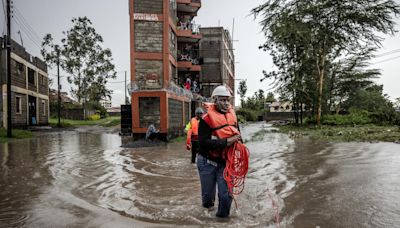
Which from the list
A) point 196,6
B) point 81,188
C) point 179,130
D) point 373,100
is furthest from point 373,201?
point 373,100

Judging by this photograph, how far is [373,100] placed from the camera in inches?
1732

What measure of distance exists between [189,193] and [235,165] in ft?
7.57

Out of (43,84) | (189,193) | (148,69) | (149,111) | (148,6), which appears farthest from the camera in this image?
(43,84)

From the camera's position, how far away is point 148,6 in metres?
24.9

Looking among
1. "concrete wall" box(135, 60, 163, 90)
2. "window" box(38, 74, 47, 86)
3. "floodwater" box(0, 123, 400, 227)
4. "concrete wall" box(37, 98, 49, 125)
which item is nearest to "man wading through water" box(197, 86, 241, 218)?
"floodwater" box(0, 123, 400, 227)

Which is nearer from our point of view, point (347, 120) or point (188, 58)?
point (347, 120)

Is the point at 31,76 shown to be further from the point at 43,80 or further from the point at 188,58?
Answer: the point at 188,58

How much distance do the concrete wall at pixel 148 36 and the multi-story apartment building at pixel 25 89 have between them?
10.7m

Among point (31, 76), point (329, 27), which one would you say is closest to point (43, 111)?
point (31, 76)

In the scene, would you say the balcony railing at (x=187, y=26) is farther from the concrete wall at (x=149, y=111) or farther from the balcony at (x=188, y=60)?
the concrete wall at (x=149, y=111)

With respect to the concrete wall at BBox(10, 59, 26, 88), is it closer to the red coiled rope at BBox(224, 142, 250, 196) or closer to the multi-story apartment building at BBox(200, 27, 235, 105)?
the multi-story apartment building at BBox(200, 27, 235, 105)

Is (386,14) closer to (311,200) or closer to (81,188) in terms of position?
(311,200)

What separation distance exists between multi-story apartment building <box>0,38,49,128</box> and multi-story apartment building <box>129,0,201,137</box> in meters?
10.9

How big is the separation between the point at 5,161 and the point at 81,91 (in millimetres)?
37349
